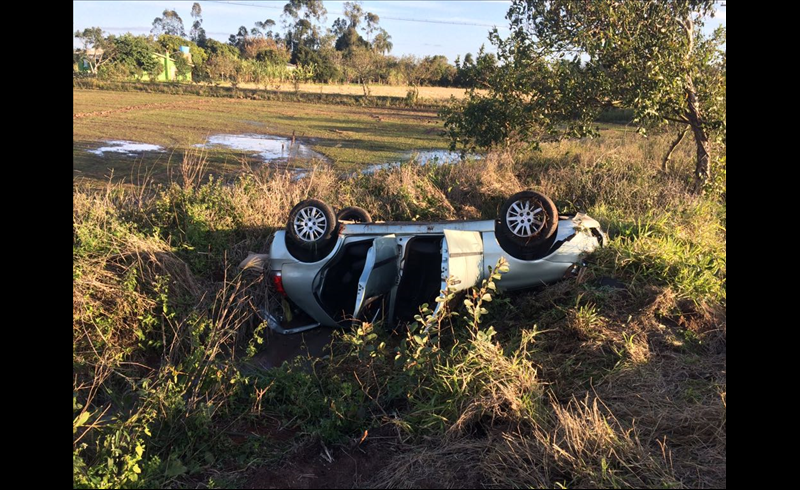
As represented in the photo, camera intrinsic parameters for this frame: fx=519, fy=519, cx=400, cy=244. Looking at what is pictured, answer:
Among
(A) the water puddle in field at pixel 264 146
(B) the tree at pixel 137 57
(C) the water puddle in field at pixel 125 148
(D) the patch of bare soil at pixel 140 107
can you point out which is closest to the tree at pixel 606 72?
(A) the water puddle in field at pixel 264 146

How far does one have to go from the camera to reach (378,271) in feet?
17.3

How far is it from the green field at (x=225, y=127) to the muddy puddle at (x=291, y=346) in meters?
5.34

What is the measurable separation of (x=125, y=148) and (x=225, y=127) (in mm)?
6936

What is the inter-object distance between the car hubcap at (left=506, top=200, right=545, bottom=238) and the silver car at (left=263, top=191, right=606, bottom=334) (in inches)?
0.4

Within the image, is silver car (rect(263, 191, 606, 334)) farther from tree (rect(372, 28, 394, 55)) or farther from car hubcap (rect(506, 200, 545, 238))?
tree (rect(372, 28, 394, 55))

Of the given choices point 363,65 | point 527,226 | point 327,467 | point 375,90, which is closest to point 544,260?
point 527,226

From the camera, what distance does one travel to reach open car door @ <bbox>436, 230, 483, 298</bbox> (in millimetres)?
4793

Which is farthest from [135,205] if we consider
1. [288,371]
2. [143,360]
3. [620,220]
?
[620,220]

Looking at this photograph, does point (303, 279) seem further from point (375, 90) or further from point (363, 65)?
point (363, 65)

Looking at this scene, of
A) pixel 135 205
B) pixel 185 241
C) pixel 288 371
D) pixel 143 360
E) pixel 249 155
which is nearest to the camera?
pixel 288 371

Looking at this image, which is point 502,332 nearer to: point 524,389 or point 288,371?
point 524,389

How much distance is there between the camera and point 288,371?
14.2ft

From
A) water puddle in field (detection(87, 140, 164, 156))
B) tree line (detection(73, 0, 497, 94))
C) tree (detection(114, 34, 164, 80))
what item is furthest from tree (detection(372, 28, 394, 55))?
water puddle in field (detection(87, 140, 164, 156))

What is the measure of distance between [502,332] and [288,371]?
2237 mm
